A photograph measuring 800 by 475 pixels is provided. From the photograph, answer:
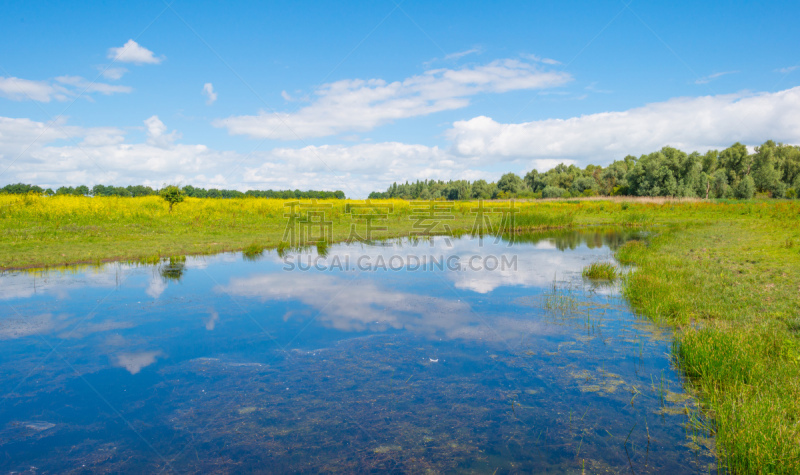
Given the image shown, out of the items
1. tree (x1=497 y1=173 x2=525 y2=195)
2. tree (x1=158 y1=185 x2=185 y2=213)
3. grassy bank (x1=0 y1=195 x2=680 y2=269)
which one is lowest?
grassy bank (x1=0 y1=195 x2=680 y2=269)

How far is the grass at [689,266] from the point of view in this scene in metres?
4.45

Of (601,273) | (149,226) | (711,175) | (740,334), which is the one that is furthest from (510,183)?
(740,334)

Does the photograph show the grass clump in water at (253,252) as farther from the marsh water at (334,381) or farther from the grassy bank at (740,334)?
the grassy bank at (740,334)

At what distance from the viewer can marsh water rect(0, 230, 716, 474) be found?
4336mm

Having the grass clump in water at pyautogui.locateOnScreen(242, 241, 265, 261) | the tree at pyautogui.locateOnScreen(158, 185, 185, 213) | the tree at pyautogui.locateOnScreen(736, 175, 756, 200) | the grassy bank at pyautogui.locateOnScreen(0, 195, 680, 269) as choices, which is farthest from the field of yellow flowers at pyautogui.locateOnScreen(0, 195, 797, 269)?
the tree at pyautogui.locateOnScreen(736, 175, 756, 200)

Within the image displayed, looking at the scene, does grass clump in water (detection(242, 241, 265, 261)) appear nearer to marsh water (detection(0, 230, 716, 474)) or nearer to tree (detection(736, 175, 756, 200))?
marsh water (detection(0, 230, 716, 474))

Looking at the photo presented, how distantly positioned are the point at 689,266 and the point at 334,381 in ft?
36.4

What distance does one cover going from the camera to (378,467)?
13.6 ft

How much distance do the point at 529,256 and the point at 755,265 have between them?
741 centimetres

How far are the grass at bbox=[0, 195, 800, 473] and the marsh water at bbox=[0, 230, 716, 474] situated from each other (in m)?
0.49

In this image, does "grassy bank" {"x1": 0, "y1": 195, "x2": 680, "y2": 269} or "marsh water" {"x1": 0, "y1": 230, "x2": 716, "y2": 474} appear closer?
"marsh water" {"x1": 0, "y1": 230, "x2": 716, "y2": 474}

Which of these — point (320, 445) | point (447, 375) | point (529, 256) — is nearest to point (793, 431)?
point (447, 375)

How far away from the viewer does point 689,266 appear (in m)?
12.3

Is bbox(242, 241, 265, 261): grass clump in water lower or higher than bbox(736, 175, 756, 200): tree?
lower
